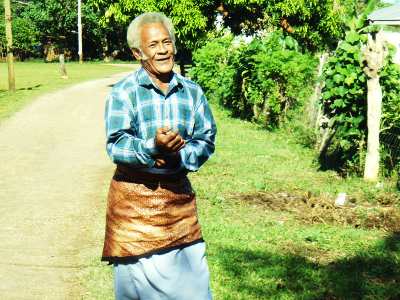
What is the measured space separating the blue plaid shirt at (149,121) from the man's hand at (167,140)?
7 centimetres

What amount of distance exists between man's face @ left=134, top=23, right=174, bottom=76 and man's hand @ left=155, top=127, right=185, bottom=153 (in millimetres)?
480

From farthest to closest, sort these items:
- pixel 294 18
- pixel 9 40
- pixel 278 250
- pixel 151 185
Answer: pixel 294 18, pixel 9 40, pixel 278 250, pixel 151 185

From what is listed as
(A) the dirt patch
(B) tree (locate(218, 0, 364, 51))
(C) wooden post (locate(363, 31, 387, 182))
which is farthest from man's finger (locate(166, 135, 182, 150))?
(B) tree (locate(218, 0, 364, 51))

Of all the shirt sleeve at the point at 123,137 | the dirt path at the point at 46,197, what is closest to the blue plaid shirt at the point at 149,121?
the shirt sleeve at the point at 123,137

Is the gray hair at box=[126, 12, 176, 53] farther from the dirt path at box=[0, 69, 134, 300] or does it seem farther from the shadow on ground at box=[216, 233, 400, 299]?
the dirt path at box=[0, 69, 134, 300]

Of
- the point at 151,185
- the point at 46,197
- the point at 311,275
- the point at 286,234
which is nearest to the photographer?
the point at 151,185

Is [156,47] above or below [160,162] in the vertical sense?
above

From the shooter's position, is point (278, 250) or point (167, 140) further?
point (278, 250)

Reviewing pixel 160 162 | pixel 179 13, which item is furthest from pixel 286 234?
pixel 179 13

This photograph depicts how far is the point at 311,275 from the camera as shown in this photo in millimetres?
5090

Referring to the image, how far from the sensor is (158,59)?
2900 millimetres

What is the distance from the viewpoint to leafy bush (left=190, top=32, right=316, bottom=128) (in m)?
13.4

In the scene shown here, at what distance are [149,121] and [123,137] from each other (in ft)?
0.55

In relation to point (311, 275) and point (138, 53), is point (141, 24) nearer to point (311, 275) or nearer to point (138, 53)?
point (138, 53)
